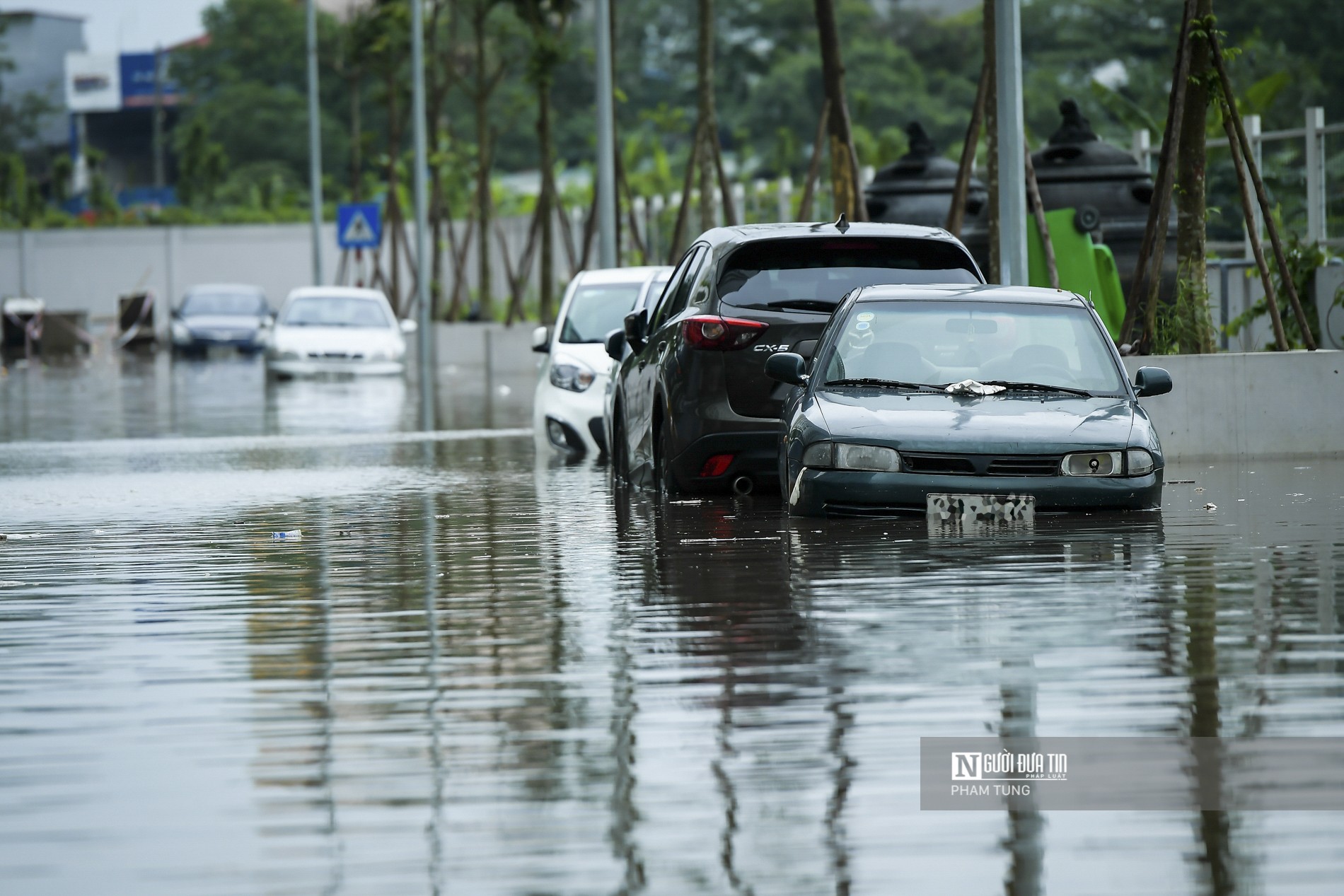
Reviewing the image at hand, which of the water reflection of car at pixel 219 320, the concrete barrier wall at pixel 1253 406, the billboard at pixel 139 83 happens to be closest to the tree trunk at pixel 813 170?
the concrete barrier wall at pixel 1253 406

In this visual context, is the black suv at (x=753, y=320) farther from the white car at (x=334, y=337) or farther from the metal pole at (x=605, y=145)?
the white car at (x=334, y=337)

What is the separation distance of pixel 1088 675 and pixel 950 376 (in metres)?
4.49

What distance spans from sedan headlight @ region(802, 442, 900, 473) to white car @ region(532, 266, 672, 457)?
718cm

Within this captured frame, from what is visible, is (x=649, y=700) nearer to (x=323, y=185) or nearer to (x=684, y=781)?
(x=684, y=781)

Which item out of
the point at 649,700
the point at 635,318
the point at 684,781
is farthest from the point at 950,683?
the point at 635,318

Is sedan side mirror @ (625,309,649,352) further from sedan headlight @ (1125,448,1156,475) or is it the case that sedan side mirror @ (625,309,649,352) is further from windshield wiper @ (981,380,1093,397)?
sedan headlight @ (1125,448,1156,475)

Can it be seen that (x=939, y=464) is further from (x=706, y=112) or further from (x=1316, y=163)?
(x=706, y=112)

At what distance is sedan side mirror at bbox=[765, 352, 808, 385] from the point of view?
1158cm

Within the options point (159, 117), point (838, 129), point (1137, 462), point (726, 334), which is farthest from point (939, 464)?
point (159, 117)

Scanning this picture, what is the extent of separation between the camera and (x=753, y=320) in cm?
1283

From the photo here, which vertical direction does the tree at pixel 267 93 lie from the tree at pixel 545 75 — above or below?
above

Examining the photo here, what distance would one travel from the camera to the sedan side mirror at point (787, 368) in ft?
38.0

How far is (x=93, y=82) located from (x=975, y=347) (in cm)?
11103

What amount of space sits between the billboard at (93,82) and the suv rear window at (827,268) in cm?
10662
